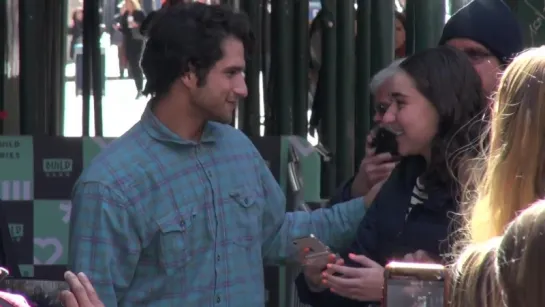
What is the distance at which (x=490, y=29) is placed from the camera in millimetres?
3379

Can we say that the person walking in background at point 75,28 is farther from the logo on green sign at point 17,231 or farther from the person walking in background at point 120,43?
the logo on green sign at point 17,231

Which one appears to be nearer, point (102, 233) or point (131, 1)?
point (102, 233)

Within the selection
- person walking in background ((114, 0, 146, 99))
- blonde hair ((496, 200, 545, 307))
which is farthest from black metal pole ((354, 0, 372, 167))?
blonde hair ((496, 200, 545, 307))

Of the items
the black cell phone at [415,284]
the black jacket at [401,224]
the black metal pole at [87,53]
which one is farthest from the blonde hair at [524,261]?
the black metal pole at [87,53]

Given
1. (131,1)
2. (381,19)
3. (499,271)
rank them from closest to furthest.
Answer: (499,271) → (381,19) → (131,1)

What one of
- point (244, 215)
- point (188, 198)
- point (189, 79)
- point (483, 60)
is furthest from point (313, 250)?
point (483, 60)

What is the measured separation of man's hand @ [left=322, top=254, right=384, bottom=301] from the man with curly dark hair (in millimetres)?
333

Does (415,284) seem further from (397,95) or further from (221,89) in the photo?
(221,89)

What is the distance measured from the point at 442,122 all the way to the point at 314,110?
1.65m

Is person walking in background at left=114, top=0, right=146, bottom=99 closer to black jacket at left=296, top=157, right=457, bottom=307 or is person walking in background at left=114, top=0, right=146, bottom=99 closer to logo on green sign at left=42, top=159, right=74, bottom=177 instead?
logo on green sign at left=42, top=159, right=74, bottom=177

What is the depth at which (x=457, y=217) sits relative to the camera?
9.29 ft

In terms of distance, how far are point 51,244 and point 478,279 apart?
109 inches

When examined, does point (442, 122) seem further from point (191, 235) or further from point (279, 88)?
point (279, 88)

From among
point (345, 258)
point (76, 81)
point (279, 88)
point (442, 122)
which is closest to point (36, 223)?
point (76, 81)
